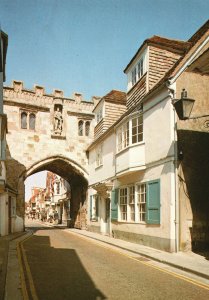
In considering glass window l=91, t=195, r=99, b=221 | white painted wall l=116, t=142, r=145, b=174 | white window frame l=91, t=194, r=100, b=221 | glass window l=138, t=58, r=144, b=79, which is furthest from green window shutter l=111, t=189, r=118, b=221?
glass window l=138, t=58, r=144, b=79

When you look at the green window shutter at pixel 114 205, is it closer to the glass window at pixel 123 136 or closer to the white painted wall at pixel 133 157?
the white painted wall at pixel 133 157

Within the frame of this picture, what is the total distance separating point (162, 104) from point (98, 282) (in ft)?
29.8

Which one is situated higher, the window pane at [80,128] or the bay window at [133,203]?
the window pane at [80,128]

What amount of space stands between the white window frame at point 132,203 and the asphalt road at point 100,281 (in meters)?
4.92

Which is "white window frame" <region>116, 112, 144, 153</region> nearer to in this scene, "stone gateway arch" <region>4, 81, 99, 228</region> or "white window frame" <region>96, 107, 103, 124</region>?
"white window frame" <region>96, 107, 103, 124</region>

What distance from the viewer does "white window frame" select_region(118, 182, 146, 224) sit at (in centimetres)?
1641

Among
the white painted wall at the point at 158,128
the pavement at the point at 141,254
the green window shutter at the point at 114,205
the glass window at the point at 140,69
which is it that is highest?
the glass window at the point at 140,69

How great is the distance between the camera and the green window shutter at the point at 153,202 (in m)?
14.5

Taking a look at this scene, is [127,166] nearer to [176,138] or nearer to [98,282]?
[176,138]

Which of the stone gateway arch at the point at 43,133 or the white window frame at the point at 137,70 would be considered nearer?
the white window frame at the point at 137,70

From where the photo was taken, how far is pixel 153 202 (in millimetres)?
14820

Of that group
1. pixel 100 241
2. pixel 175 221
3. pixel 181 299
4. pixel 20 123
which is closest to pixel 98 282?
pixel 181 299

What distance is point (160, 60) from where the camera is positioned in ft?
60.1

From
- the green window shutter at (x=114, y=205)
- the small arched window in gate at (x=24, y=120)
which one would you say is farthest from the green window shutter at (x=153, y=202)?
the small arched window in gate at (x=24, y=120)
